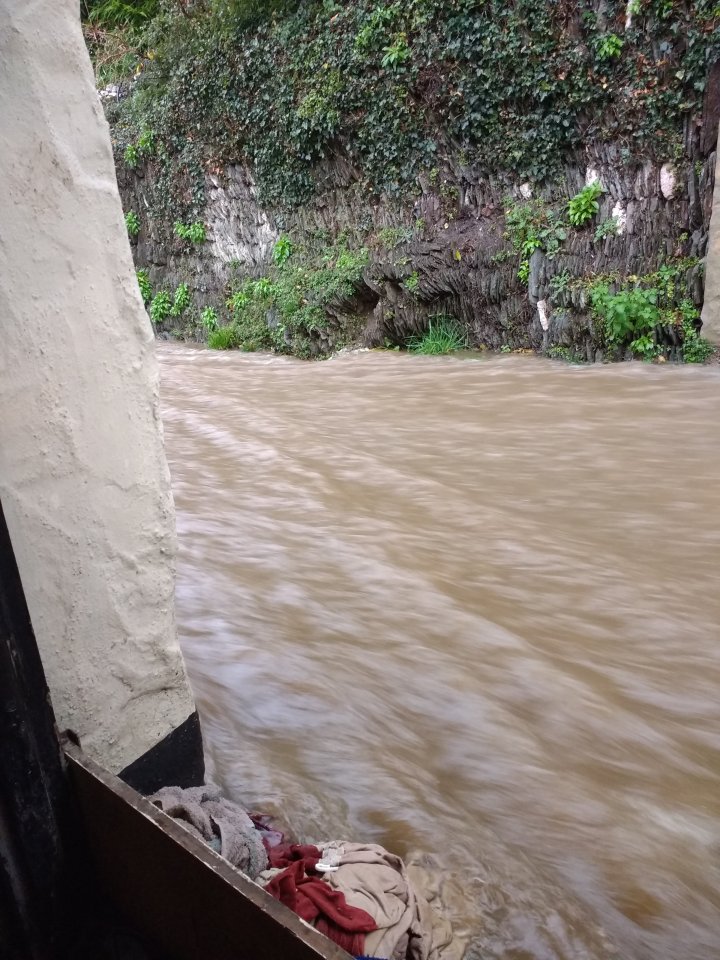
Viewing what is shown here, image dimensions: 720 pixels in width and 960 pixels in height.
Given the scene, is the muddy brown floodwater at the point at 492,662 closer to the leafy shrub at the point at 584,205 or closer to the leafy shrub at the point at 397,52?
Answer: the leafy shrub at the point at 584,205

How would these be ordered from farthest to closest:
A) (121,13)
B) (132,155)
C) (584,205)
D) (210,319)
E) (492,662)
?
(121,13)
(132,155)
(210,319)
(584,205)
(492,662)

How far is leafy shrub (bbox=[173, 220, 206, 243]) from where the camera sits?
547 inches

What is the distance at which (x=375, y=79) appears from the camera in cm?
1010

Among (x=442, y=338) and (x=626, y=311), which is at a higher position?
(x=626, y=311)

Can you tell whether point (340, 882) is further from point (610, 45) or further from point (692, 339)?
point (610, 45)

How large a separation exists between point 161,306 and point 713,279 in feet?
35.7

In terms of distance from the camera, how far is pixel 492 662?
2.61 metres

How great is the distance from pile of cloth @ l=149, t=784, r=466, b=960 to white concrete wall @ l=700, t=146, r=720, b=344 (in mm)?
7004

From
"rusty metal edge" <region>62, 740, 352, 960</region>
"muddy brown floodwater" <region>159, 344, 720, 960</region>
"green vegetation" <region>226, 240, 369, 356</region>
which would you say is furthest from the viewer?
"green vegetation" <region>226, 240, 369, 356</region>

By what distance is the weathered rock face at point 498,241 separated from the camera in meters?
7.86

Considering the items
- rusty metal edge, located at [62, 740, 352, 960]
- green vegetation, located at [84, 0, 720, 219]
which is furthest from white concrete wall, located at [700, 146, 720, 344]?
rusty metal edge, located at [62, 740, 352, 960]

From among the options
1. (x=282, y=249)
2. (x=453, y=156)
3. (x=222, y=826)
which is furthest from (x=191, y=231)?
(x=222, y=826)

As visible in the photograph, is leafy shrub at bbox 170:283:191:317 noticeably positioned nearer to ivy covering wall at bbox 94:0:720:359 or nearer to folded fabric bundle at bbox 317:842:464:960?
ivy covering wall at bbox 94:0:720:359

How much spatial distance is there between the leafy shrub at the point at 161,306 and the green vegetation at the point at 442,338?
22.7 feet
